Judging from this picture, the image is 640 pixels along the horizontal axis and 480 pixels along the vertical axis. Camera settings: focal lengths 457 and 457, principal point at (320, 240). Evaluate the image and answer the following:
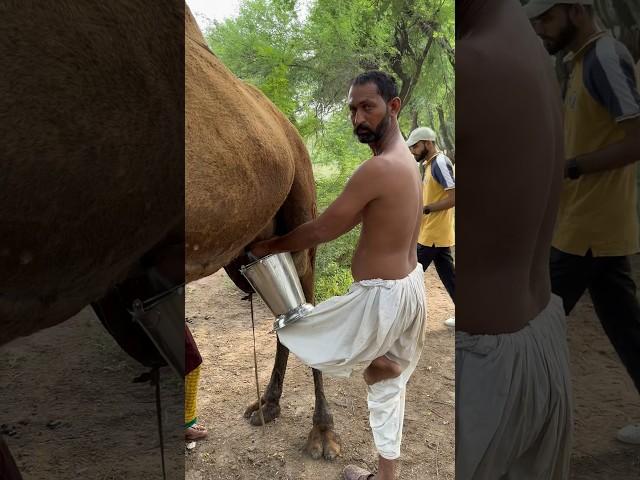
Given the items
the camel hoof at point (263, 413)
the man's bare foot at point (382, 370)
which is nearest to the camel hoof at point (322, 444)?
the camel hoof at point (263, 413)

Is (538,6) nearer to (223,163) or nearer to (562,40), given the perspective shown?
(562,40)

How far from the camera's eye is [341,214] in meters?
1.66

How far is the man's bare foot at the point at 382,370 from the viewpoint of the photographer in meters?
1.99

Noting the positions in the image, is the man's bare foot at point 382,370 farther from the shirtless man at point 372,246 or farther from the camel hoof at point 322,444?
the camel hoof at point 322,444

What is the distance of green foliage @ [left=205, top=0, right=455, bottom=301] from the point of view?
136 inches

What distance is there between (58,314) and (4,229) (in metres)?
0.16

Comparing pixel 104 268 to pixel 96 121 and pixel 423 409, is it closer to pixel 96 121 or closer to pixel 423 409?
pixel 96 121

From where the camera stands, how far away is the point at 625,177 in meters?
0.45

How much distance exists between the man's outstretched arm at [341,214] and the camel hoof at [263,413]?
1640 mm

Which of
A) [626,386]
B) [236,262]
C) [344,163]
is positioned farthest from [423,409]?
[626,386]

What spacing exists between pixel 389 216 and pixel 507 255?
124 cm

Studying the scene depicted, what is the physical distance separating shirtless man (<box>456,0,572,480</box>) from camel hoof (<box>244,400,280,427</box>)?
2601 millimetres

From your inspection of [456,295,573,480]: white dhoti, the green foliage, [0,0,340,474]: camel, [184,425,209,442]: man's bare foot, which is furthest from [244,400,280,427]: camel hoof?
[456,295,573,480]: white dhoti

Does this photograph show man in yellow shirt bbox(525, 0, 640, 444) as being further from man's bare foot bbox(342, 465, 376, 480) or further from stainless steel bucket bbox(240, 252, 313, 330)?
man's bare foot bbox(342, 465, 376, 480)
